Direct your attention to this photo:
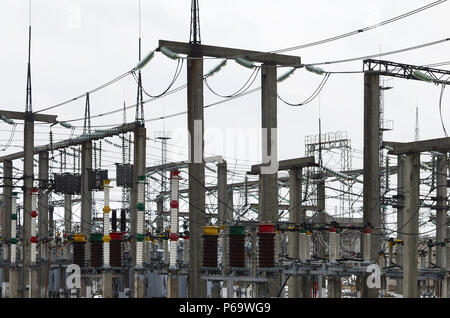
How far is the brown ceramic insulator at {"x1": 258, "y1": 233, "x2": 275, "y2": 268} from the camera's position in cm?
2520

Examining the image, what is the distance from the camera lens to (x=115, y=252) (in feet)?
107

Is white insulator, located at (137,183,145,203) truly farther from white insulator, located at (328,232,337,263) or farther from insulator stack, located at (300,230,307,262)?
white insulator, located at (328,232,337,263)

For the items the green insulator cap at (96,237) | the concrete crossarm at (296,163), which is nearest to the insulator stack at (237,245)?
the green insulator cap at (96,237)

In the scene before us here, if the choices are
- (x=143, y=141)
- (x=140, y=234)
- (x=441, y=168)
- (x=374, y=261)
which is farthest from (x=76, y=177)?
(x=374, y=261)

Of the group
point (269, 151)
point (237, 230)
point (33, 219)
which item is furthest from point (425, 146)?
point (33, 219)

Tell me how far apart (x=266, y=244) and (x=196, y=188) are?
2.70 metres

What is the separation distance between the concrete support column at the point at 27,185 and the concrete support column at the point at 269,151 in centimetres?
1471

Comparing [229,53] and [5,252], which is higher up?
[229,53]

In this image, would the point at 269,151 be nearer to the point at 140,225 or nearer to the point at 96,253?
the point at 140,225

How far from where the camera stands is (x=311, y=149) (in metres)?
63.7

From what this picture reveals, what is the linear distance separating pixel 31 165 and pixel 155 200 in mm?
24145

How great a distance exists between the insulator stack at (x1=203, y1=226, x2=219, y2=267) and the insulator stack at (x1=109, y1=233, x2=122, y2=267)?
7.29 meters

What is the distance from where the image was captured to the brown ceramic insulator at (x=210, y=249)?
25.6 metres
